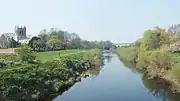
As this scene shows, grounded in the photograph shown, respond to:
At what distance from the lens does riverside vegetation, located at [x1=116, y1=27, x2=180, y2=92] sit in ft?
117

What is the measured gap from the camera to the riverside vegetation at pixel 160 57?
117 feet

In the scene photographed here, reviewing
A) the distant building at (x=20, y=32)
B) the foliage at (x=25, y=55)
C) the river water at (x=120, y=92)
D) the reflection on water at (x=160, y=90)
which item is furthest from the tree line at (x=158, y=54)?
the distant building at (x=20, y=32)

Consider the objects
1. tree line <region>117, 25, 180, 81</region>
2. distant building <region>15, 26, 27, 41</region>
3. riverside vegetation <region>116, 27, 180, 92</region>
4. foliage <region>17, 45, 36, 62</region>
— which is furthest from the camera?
distant building <region>15, 26, 27, 41</region>

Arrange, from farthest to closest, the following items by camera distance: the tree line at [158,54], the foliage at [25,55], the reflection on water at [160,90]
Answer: the foliage at [25,55], the tree line at [158,54], the reflection on water at [160,90]

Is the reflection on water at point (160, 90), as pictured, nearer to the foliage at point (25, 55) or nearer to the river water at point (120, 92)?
the river water at point (120, 92)

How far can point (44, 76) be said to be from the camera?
31281 millimetres

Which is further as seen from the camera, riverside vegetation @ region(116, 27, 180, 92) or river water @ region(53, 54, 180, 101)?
riverside vegetation @ region(116, 27, 180, 92)

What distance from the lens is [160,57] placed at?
4112cm

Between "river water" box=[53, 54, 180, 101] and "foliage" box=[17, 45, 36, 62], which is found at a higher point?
"foliage" box=[17, 45, 36, 62]

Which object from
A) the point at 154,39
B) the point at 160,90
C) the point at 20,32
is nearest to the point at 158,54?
the point at 160,90

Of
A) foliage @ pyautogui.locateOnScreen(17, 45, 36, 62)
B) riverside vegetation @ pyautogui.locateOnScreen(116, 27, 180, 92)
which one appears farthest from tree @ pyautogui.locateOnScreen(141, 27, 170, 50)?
foliage @ pyautogui.locateOnScreen(17, 45, 36, 62)

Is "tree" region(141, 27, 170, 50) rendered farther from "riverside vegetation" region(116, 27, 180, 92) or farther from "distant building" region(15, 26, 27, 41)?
"distant building" region(15, 26, 27, 41)

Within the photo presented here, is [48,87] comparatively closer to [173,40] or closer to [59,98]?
[59,98]

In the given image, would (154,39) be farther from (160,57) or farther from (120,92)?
(120,92)
